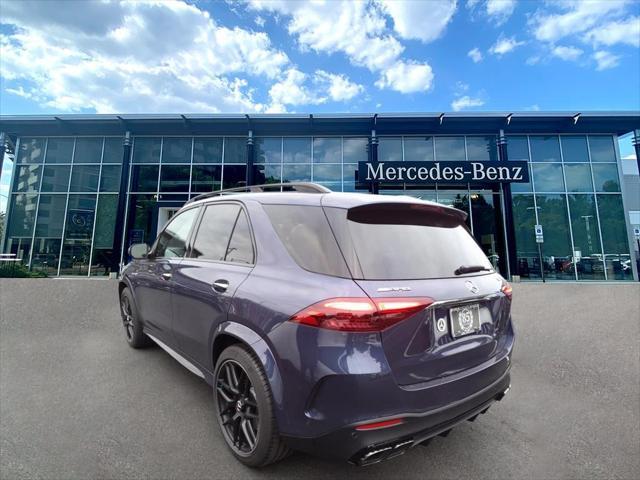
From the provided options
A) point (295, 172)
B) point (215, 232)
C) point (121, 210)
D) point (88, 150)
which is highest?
point (88, 150)

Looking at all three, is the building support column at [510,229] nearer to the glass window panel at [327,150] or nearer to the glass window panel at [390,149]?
the glass window panel at [390,149]

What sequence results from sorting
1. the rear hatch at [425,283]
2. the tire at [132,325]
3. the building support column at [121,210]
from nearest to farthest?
1. the rear hatch at [425,283]
2. the tire at [132,325]
3. the building support column at [121,210]

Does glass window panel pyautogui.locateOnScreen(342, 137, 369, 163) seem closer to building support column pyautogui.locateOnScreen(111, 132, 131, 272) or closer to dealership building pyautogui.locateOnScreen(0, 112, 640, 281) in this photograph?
dealership building pyautogui.locateOnScreen(0, 112, 640, 281)

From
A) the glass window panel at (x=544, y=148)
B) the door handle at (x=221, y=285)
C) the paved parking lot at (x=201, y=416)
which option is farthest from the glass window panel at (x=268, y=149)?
the door handle at (x=221, y=285)

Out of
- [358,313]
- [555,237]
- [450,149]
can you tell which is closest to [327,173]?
[450,149]

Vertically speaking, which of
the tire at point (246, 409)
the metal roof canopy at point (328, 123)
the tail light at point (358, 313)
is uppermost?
the metal roof canopy at point (328, 123)

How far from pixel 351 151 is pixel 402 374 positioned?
49.1ft

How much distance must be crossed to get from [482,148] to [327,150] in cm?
717

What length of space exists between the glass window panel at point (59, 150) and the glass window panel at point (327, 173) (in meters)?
11.8

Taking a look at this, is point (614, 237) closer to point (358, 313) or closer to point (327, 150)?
point (327, 150)

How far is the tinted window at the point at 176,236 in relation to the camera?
10.9 feet

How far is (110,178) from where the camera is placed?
1598cm

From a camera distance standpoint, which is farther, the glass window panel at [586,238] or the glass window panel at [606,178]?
the glass window panel at [606,178]

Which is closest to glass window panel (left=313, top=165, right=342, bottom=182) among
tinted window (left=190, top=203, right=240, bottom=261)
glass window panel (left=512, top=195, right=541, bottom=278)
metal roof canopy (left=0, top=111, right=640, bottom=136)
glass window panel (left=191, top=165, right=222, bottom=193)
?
metal roof canopy (left=0, top=111, right=640, bottom=136)
